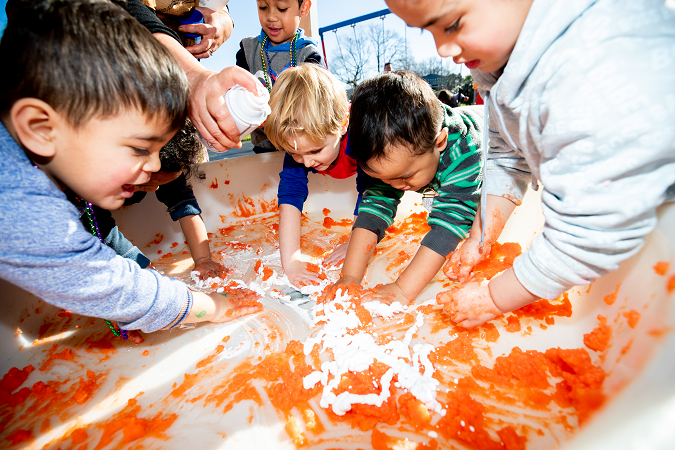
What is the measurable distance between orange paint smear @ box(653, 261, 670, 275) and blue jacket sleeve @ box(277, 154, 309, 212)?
985 mm

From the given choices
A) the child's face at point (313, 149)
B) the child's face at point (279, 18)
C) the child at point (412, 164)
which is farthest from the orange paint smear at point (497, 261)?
the child's face at point (279, 18)

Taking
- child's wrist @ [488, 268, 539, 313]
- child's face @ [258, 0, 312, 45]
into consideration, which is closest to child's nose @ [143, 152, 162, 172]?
child's wrist @ [488, 268, 539, 313]

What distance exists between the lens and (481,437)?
56 cm

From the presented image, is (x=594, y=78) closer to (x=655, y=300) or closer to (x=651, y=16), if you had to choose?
(x=651, y=16)

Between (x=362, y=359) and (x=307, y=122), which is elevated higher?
(x=307, y=122)

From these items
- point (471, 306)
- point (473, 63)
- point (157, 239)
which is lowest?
point (157, 239)

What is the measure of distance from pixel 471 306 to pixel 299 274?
0.57 m

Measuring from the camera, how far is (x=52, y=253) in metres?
0.52

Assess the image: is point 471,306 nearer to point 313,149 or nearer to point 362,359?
point 362,359

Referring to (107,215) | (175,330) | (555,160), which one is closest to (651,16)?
(555,160)

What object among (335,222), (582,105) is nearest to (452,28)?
(582,105)

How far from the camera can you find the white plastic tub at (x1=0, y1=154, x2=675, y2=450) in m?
0.35

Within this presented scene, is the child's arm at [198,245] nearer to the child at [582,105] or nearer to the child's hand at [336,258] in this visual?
the child's hand at [336,258]

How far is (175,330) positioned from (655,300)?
1.03m
